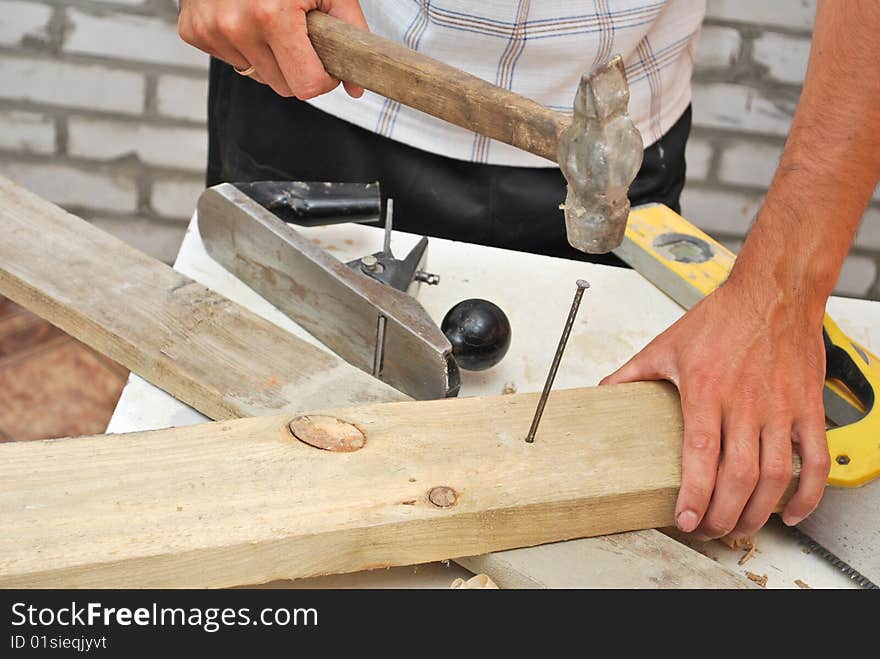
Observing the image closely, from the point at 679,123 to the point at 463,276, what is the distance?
49cm

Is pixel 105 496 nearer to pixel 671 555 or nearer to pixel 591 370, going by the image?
pixel 671 555

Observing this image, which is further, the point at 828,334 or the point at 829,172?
the point at 828,334

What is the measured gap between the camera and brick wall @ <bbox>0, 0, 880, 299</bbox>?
8.26 feet

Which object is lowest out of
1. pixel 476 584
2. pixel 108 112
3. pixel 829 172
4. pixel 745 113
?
pixel 108 112

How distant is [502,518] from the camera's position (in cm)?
95

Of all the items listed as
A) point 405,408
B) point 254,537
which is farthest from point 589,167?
point 254,537

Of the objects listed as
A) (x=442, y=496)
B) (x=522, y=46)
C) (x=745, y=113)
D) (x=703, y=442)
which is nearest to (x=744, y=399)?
(x=703, y=442)

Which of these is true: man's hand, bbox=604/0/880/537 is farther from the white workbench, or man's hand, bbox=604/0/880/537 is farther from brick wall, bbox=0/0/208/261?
brick wall, bbox=0/0/208/261

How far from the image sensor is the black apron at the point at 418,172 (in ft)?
5.01

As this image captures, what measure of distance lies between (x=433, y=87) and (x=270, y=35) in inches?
9.9

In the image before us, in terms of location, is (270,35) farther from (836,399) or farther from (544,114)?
(836,399)

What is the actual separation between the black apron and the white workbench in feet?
0.30

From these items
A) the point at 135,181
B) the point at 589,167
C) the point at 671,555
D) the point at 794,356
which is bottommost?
the point at 135,181

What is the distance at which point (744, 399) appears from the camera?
1.07 metres
